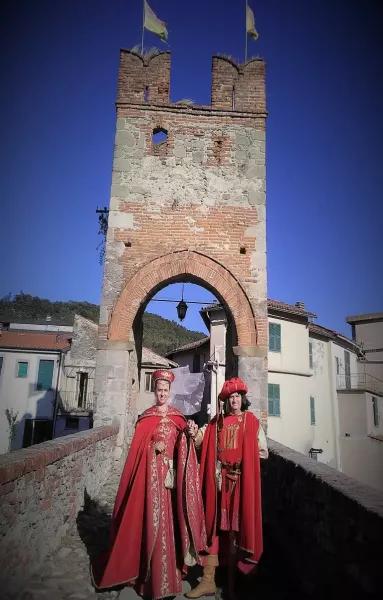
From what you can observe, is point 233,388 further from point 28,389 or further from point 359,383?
point 28,389

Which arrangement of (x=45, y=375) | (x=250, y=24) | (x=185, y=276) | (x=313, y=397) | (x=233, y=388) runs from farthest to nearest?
(x=45, y=375) → (x=313, y=397) → (x=250, y=24) → (x=185, y=276) → (x=233, y=388)

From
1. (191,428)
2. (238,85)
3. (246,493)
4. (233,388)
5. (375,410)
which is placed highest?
(238,85)

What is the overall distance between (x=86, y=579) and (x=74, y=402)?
24518 millimetres

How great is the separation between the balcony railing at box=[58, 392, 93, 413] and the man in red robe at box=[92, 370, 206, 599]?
23.8 meters

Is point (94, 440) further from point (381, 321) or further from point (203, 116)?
point (381, 321)

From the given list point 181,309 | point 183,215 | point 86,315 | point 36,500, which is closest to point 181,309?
point 181,309

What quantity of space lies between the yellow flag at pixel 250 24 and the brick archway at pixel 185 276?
6.10 meters

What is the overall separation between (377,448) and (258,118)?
18971mm

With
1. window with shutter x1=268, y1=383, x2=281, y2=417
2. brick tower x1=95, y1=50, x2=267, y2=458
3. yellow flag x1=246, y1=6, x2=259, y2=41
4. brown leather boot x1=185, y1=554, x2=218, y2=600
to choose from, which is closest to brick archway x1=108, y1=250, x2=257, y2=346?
brick tower x1=95, y1=50, x2=267, y2=458

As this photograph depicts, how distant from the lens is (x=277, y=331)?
19125 mm

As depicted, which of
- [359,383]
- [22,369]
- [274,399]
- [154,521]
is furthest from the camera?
[22,369]

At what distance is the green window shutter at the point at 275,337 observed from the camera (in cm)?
1884

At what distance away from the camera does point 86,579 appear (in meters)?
3.62

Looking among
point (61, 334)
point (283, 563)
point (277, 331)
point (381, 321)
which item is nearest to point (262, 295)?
point (283, 563)
